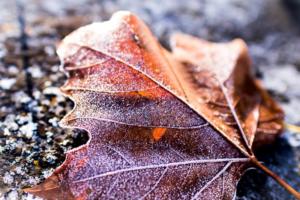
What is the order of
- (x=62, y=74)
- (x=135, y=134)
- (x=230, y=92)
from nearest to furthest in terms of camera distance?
(x=135, y=134) < (x=230, y=92) < (x=62, y=74)

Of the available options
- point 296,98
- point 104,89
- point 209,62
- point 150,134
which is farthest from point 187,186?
point 296,98

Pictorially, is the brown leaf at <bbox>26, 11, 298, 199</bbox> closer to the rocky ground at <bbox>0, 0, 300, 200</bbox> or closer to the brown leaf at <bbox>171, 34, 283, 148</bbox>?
the brown leaf at <bbox>171, 34, 283, 148</bbox>

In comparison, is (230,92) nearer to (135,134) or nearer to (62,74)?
(135,134)

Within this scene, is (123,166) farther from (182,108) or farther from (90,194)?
(182,108)

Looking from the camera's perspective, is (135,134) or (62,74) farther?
(62,74)

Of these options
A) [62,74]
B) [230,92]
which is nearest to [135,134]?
[230,92]

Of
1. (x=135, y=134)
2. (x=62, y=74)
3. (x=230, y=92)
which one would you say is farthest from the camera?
(x=62, y=74)

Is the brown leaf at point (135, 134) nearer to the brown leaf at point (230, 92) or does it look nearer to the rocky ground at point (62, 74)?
the brown leaf at point (230, 92)
